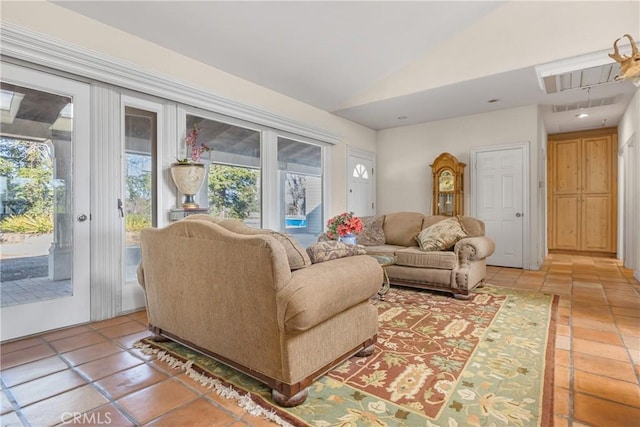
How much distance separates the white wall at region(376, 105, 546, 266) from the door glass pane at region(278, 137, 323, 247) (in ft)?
5.99

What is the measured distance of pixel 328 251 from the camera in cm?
185

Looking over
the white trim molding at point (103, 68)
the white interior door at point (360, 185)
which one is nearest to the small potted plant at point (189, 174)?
the white trim molding at point (103, 68)

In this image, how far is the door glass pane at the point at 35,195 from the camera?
94.6 inches

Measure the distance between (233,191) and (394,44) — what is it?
2.75m

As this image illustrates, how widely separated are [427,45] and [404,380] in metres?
4.17

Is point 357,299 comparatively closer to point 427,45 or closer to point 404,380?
point 404,380

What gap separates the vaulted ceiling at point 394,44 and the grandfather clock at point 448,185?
90cm

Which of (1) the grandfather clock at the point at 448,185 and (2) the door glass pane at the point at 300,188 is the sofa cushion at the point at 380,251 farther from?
(1) the grandfather clock at the point at 448,185

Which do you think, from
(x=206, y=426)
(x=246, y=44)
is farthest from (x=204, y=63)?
(x=206, y=426)

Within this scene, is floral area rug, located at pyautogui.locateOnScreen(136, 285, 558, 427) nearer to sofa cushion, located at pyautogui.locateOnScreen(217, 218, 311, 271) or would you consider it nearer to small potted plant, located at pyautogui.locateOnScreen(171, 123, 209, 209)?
sofa cushion, located at pyautogui.locateOnScreen(217, 218, 311, 271)

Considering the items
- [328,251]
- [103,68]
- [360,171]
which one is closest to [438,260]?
[328,251]

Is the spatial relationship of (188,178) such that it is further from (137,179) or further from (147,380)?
(147,380)

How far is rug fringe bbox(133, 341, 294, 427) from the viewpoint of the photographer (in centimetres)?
148

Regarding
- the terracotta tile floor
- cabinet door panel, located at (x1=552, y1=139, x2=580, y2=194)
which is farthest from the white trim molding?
cabinet door panel, located at (x1=552, y1=139, x2=580, y2=194)
